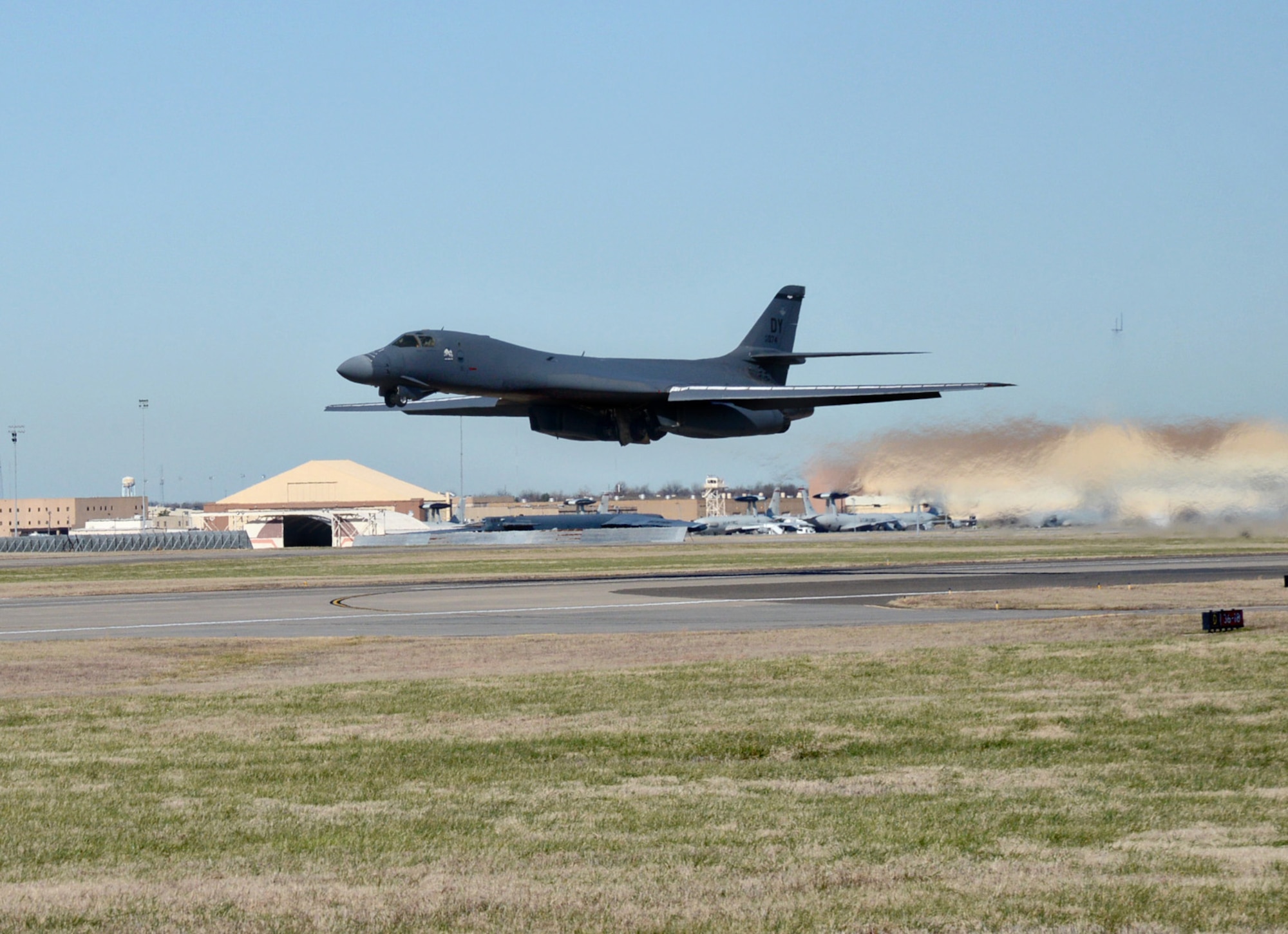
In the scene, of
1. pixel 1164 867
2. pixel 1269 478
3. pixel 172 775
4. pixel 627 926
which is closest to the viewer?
Answer: pixel 627 926

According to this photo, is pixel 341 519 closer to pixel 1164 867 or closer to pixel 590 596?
pixel 590 596

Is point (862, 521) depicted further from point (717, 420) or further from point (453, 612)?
point (453, 612)

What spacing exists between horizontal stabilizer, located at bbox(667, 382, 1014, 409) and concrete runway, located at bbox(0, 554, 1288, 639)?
18.1ft

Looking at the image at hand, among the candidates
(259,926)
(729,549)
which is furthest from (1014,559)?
(259,926)

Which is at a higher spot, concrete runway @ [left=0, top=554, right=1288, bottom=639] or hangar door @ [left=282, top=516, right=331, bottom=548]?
hangar door @ [left=282, top=516, right=331, bottom=548]

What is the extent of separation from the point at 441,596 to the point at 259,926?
27855 millimetres

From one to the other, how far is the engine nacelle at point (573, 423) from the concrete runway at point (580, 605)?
9.09m

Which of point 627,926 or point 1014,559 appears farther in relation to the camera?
point 1014,559

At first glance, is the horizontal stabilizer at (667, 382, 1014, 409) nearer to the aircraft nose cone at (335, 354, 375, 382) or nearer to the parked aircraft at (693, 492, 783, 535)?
the aircraft nose cone at (335, 354, 375, 382)

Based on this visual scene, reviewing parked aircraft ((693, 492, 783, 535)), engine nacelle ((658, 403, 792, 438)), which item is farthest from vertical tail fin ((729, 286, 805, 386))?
parked aircraft ((693, 492, 783, 535))

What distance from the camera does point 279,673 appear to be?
17969mm

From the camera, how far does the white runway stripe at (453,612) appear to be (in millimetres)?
25859

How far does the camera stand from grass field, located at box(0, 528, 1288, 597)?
44.6 m

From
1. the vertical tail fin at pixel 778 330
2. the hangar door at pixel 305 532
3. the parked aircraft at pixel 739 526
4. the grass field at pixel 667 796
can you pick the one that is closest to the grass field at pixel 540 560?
the vertical tail fin at pixel 778 330
